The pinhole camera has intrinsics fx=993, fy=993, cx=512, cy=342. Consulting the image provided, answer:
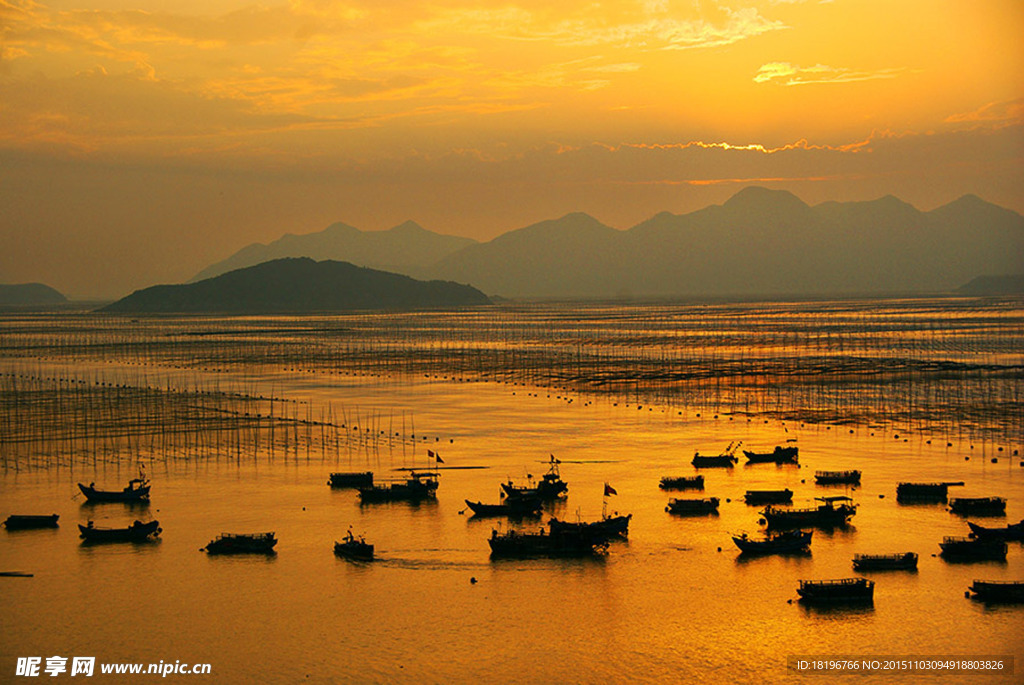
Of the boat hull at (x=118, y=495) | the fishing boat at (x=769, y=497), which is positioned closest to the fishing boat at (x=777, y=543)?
the fishing boat at (x=769, y=497)

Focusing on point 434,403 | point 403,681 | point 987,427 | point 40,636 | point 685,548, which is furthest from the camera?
point 434,403

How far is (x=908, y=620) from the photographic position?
140 feet

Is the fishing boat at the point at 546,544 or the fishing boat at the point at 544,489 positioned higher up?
the fishing boat at the point at 544,489

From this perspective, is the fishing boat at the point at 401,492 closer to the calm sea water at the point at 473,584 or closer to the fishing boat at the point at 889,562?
the calm sea water at the point at 473,584

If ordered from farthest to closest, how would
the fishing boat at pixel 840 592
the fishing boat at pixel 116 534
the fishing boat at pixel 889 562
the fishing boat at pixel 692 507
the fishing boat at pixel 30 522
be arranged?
1. the fishing boat at pixel 692 507
2. the fishing boat at pixel 30 522
3. the fishing boat at pixel 116 534
4. the fishing boat at pixel 889 562
5. the fishing boat at pixel 840 592

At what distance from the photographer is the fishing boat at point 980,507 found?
2269 inches

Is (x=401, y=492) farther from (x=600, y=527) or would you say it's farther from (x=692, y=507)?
(x=692, y=507)

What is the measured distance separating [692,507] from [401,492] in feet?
61.0

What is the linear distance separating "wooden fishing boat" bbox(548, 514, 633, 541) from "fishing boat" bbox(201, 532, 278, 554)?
1512 centimetres

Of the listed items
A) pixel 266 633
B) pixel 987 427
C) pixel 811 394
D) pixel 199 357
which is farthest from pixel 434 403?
pixel 199 357

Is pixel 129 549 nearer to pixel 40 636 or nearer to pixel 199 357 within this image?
pixel 40 636

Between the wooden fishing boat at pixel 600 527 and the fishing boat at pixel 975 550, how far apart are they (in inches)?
648

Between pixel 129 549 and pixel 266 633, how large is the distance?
15205 mm

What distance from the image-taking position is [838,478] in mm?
66188
